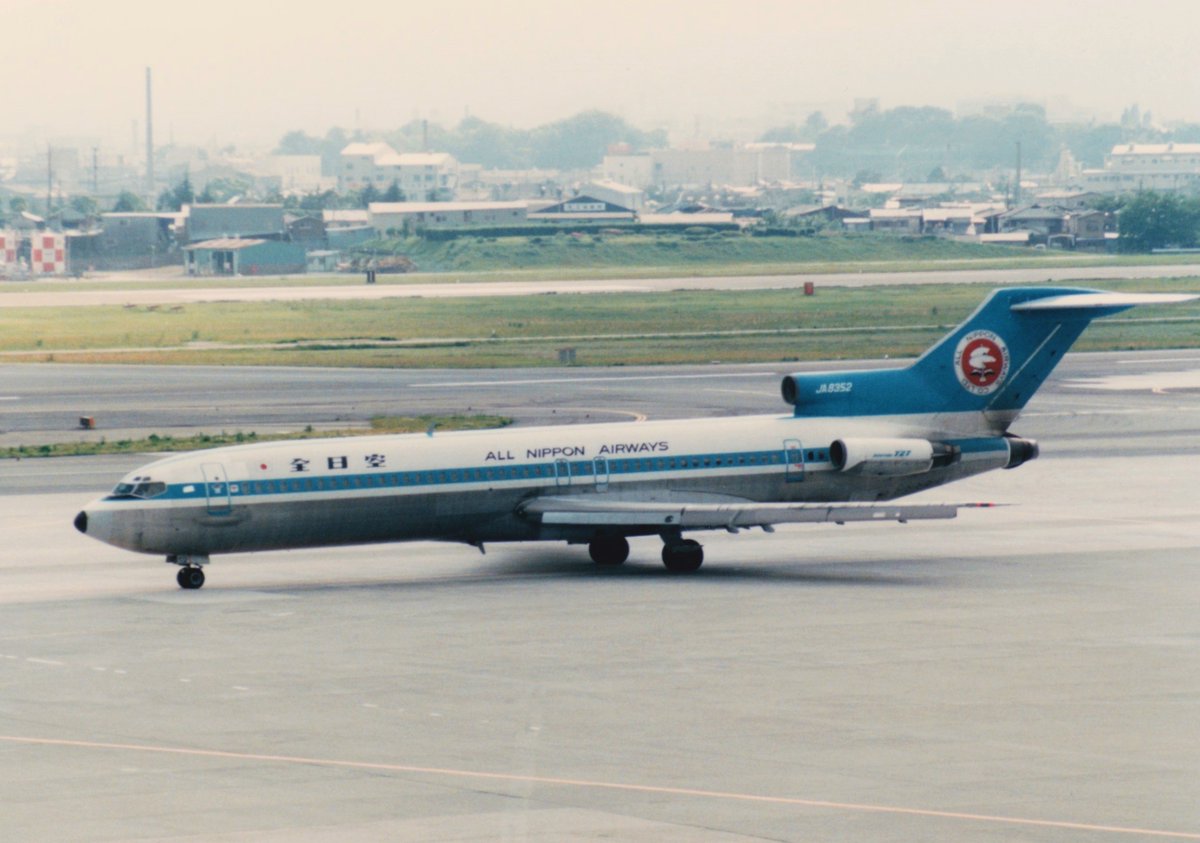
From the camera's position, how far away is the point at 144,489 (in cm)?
3897

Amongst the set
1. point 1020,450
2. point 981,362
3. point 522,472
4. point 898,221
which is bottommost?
point 522,472

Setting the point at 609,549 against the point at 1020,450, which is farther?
the point at 1020,450

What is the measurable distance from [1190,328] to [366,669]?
80228mm

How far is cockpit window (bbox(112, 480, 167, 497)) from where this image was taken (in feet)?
128

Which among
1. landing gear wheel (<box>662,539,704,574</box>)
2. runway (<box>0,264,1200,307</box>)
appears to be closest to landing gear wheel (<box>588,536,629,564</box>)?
landing gear wheel (<box>662,539,704,574</box>)

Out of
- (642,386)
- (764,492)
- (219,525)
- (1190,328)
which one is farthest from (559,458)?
(1190,328)

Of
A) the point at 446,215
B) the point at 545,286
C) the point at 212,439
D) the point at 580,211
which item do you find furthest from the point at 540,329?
the point at 580,211

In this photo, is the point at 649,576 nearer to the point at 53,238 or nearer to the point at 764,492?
the point at 764,492

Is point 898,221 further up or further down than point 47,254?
further up

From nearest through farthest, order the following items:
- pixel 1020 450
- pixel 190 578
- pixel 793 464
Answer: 1. pixel 190 578
2. pixel 793 464
3. pixel 1020 450

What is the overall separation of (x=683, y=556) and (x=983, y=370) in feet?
30.8

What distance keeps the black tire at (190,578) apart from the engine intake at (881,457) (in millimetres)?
14686

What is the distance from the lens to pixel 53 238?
516ft

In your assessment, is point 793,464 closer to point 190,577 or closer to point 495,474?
point 495,474
